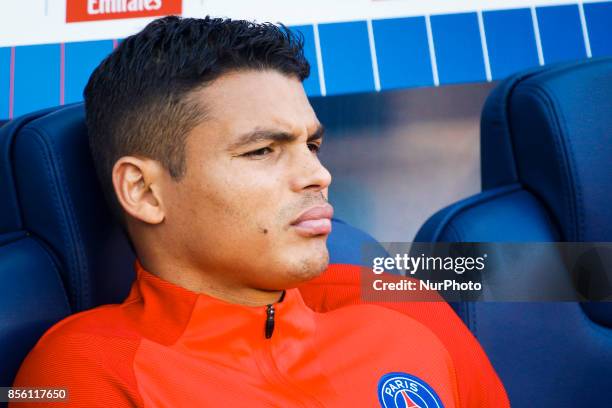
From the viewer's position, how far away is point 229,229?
42.7 inches

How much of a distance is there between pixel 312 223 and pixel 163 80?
0.95 ft

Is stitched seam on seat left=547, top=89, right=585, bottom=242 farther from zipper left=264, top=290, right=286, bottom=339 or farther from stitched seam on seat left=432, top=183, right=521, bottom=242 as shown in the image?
zipper left=264, top=290, right=286, bottom=339

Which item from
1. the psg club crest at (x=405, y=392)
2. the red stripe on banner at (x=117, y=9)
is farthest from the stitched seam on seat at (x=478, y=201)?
the red stripe on banner at (x=117, y=9)

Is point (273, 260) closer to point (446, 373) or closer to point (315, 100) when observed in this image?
point (446, 373)

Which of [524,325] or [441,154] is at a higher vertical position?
[441,154]

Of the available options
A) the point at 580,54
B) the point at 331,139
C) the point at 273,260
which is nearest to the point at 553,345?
the point at 273,260

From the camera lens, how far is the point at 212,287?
114cm

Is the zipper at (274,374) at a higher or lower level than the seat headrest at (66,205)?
lower

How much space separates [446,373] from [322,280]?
0.25 m

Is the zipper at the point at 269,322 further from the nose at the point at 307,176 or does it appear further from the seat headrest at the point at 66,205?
the seat headrest at the point at 66,205

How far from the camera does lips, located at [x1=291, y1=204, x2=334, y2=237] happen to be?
41.9 inches

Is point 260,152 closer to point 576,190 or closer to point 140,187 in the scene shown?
point 140,187

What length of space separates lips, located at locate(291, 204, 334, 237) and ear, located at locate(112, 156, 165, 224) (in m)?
0.20

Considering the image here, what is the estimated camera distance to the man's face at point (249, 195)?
42.1 inches
